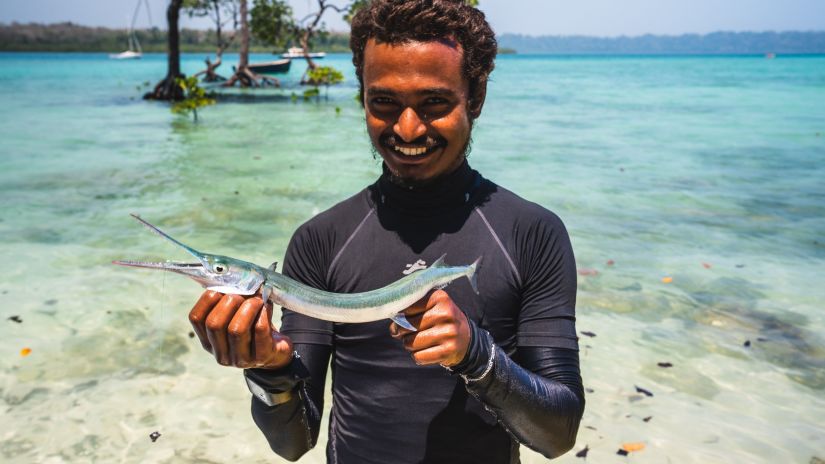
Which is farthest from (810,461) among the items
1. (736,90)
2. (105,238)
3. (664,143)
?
(736,90)

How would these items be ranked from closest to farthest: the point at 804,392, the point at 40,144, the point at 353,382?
the point at 353,382 < the point at 804,392 < the point at 40,144

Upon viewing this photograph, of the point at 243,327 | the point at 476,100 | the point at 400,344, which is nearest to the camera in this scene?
the point at 243,327

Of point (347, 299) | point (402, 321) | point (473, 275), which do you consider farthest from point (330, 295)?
point (473, 275)

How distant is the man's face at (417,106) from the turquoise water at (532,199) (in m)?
0.25

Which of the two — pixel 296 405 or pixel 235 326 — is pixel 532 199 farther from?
pixel 235 326

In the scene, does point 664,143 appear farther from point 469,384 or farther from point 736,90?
point 736,90

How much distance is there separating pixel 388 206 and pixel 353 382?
75cm

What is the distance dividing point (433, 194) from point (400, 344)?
24.8 inches

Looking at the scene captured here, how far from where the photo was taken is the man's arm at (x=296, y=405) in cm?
220

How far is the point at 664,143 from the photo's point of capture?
22.8 m

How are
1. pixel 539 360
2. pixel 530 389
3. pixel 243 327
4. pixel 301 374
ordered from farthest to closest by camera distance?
pixel 539 360, pixel 301 374, pixel 530 389, pixel 243 327

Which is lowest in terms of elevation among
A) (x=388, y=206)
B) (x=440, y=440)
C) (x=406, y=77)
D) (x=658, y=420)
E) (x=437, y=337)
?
(x=658, y=420)

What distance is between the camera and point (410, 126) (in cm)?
235

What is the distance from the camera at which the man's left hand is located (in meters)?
1.92
